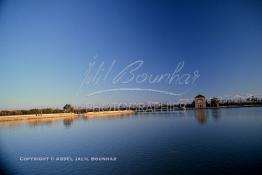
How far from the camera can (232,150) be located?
10.0 metres

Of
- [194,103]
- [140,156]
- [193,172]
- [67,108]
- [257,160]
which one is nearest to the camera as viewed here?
[193,172]

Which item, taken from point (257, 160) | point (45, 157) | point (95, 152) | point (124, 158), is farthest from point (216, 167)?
point (45, 157)

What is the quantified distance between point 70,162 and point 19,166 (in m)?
1.93

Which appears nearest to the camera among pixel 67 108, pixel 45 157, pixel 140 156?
pixel 140 156

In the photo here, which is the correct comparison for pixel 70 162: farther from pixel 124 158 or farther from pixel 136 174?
pixel 136 174

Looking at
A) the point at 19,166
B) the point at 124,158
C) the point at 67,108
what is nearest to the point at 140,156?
the point at 124,158

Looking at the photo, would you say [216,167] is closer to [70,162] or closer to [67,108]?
[70,162]

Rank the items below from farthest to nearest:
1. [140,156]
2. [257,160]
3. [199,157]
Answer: [140,156] < [199,157] < [257,160]

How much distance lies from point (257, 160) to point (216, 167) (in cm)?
169

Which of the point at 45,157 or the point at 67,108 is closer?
the point at 45,157

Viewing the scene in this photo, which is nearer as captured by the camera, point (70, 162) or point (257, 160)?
point (257, 160)

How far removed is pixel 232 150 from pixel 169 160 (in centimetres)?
303

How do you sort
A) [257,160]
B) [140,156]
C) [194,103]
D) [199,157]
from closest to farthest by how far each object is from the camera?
[257,160]
[199,157]
[140,156]
[194,103]

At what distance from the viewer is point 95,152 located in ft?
35.6
